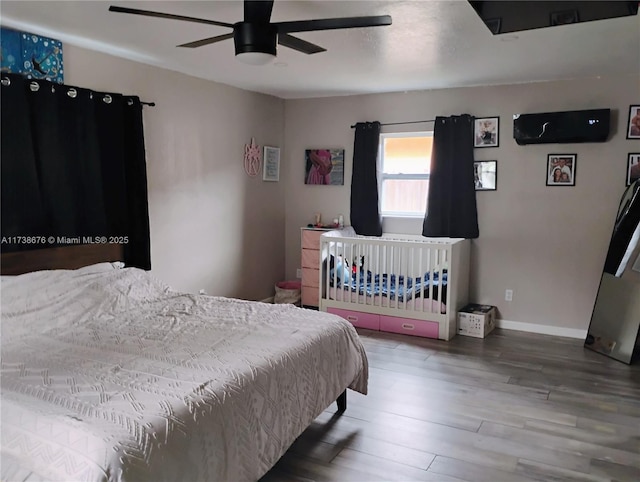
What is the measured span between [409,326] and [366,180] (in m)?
1.69

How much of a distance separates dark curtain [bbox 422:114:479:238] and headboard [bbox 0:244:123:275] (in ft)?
10.0

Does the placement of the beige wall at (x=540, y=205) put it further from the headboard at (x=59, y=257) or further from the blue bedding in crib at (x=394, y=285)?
the headboard at (x=59, y=257)

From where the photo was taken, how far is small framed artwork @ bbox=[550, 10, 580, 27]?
1.86 m

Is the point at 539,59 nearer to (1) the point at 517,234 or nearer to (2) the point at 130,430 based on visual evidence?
(1) the point at 517,234

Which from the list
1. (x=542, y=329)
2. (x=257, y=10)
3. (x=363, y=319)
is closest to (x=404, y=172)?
(x=363, y=319)

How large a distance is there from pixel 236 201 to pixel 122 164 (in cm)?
156

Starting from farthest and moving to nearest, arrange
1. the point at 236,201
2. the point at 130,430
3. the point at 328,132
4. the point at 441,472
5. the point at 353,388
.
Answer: the point at 328,132, the point at 236,201, the point at 353,388, the point at 441,472, the point at 130,430

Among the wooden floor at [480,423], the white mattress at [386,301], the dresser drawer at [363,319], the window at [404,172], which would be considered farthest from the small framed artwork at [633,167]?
the dresser drawer at [363,319]

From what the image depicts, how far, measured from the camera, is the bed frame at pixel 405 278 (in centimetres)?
461

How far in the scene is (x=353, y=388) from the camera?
3.11 metres

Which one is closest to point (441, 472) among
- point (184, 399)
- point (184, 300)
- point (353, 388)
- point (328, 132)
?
point (353, 388)

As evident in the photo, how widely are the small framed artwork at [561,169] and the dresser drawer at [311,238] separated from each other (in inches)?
92.3

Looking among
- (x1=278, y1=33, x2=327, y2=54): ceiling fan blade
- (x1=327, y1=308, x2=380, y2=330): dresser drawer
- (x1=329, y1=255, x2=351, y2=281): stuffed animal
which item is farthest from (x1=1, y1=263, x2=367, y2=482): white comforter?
(x1=329, y1=255, x2=351, y2=281): stuffed animal

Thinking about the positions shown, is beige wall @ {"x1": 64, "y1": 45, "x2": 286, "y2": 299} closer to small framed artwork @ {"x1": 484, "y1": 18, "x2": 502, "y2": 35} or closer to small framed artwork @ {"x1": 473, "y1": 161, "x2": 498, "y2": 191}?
small framed artwork @ {"x1": 473, "y1": 161, "x2": 498, "y2": 191}
